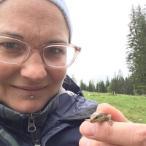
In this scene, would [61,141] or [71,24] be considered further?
[71,24]

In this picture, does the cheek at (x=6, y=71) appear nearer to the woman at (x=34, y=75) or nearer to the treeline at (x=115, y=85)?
the woman at (x=34, y=75)

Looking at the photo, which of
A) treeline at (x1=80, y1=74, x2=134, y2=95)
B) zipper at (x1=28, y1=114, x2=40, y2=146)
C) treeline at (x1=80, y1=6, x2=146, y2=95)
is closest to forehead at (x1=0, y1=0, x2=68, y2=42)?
zipper at (x1=28, y1=114, x2=40, y2=146)

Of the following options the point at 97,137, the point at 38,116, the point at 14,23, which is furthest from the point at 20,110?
the point at 97,137

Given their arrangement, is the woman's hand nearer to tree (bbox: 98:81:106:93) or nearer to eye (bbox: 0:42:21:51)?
eye (bbox: 0:42:21:51)

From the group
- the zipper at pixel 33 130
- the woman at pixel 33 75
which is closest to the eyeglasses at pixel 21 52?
the woman at pixel 33 75

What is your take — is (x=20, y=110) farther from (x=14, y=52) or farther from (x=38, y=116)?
(x=14, y=52)

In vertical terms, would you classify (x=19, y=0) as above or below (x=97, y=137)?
above
